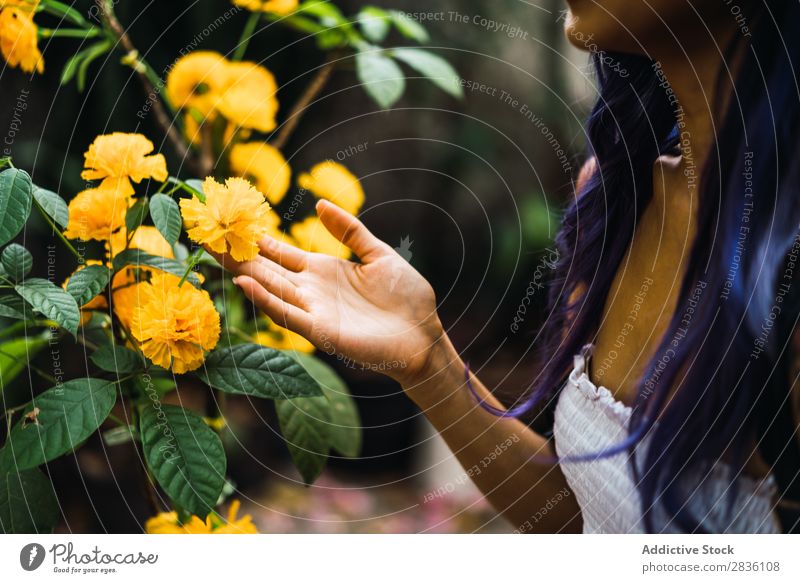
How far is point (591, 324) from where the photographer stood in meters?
0.49

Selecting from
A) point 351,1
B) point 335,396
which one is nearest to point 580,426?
point 335,396

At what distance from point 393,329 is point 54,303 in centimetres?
18

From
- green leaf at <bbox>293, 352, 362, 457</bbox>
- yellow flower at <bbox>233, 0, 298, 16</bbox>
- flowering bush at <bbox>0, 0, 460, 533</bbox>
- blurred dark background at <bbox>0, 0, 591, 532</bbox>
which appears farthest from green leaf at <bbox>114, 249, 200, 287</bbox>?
blurred dark background at <bbox>0, 0, 591, 532</bbox>

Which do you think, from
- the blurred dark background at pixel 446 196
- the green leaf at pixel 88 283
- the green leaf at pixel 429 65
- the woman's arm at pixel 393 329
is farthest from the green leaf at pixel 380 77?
the blurred dark background at pixel 446 196

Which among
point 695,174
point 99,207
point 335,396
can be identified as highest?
point 695,174

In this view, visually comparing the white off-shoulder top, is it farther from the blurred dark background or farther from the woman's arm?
the blurred dark background

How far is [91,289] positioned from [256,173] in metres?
0.18

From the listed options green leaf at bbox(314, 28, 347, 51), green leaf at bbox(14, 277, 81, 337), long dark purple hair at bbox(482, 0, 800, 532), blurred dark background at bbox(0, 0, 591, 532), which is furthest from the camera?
blurred dark background at bbox(0, 0, 591, 532)

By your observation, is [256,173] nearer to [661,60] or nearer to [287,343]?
[287,343]

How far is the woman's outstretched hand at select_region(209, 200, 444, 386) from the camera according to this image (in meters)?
0.38

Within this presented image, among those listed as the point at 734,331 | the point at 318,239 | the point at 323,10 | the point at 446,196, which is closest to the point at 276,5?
the point at 323,10

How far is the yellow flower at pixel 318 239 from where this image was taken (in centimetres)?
45

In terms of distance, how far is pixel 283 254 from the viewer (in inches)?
15.5

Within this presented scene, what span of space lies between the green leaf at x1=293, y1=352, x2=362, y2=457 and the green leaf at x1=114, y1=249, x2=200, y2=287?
11 centimetres
